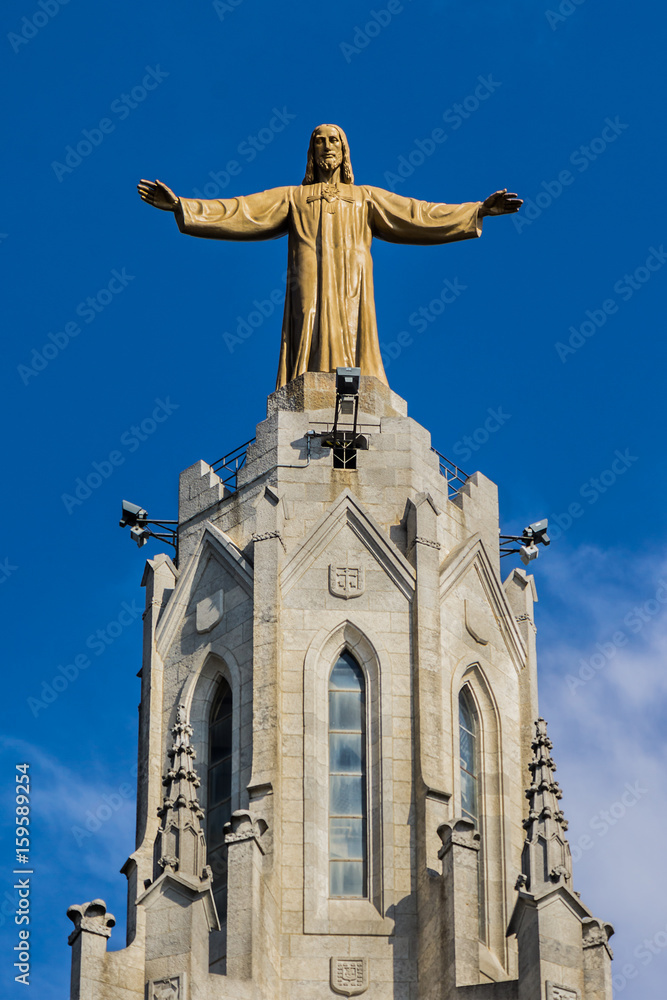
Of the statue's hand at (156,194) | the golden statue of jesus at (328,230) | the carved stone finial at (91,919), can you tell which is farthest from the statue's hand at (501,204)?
the carved stone finial at (91,919)

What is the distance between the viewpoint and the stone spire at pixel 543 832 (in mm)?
47062

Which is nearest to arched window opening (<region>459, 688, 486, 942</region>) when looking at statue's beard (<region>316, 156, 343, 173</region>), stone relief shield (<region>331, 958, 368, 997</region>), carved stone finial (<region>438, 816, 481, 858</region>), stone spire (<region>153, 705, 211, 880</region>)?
carved stone finial (<region>438, 816, 481, 858</region>)

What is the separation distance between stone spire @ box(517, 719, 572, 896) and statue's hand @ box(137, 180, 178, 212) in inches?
582

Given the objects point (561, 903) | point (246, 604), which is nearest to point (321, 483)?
point (246, 604)

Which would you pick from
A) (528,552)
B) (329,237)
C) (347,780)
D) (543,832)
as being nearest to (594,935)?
(543,832)

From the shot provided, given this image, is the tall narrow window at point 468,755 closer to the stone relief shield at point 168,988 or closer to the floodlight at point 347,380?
the floodlight at point 347,380

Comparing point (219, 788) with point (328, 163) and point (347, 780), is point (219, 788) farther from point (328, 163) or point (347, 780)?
point (328, 163)

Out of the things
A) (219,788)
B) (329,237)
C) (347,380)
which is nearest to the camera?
(219,788)

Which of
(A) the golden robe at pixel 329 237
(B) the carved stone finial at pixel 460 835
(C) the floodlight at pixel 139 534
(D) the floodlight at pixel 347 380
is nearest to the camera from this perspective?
(B) the carved stone finial at pixel 460 835

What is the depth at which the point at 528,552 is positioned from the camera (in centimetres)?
5619

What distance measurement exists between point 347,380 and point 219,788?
8.13 metres

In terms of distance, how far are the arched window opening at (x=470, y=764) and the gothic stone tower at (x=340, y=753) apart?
0.13 feet

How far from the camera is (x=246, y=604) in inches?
2076

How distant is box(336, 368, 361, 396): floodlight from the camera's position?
176ft
